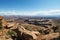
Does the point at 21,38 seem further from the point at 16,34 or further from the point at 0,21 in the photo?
the point at 0,21

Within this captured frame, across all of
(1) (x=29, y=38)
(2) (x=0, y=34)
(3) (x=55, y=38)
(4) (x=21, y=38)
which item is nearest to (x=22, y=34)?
(4) (x=21, y=38)

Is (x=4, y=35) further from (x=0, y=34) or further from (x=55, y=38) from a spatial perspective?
(x=55, y=38)

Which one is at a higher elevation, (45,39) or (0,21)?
(0,21)

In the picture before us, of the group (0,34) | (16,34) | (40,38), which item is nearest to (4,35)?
(0,34)

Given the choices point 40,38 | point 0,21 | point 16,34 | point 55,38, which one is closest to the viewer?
point 55,38

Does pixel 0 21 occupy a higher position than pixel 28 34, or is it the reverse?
pixel 0 21

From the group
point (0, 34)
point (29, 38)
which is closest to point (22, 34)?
point (29, 38)

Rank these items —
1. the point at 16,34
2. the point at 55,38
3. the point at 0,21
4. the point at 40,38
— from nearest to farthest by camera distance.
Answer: the point at 55,38, the point at 40,38, the point at 16,34, the point at 0,21

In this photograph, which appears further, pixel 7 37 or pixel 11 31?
pixel 11 31
